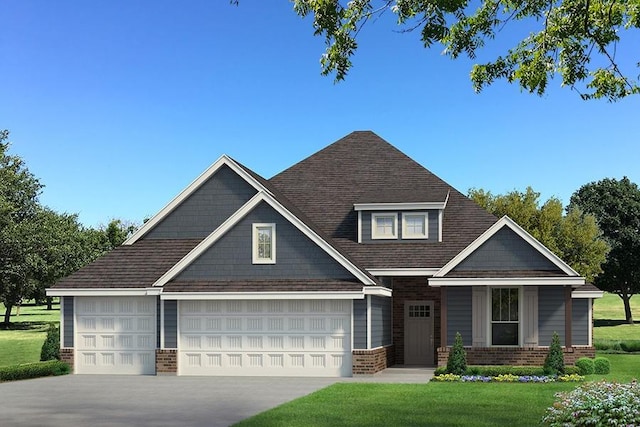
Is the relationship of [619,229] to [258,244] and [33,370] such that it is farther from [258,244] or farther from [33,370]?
[33,370]

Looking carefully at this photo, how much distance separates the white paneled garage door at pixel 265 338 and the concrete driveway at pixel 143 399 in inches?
37.4

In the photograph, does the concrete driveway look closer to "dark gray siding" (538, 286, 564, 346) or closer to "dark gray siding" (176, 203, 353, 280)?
"dark gray siding" (176, 203, 353, 280)

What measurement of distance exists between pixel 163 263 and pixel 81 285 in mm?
2814

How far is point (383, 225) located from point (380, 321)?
Answer: 170 inches

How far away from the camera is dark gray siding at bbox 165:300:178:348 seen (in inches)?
1113

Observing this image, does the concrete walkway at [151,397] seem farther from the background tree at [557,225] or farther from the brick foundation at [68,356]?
the background tree at [557,225]

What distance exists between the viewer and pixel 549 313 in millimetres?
29172

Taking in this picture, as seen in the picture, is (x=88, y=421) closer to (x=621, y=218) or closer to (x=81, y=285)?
(x=81, y=285)

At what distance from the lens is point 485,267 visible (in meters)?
28.8

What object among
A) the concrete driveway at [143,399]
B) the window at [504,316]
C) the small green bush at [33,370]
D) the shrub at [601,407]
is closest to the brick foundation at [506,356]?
the window at [504,316]

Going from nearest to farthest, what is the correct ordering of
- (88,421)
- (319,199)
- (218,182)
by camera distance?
1. (88,421)
2. (218,182)
3. (319,199)

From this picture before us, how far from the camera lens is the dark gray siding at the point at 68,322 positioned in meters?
29.3

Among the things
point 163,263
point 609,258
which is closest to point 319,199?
point 163,263

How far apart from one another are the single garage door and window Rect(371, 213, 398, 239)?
842 cm
